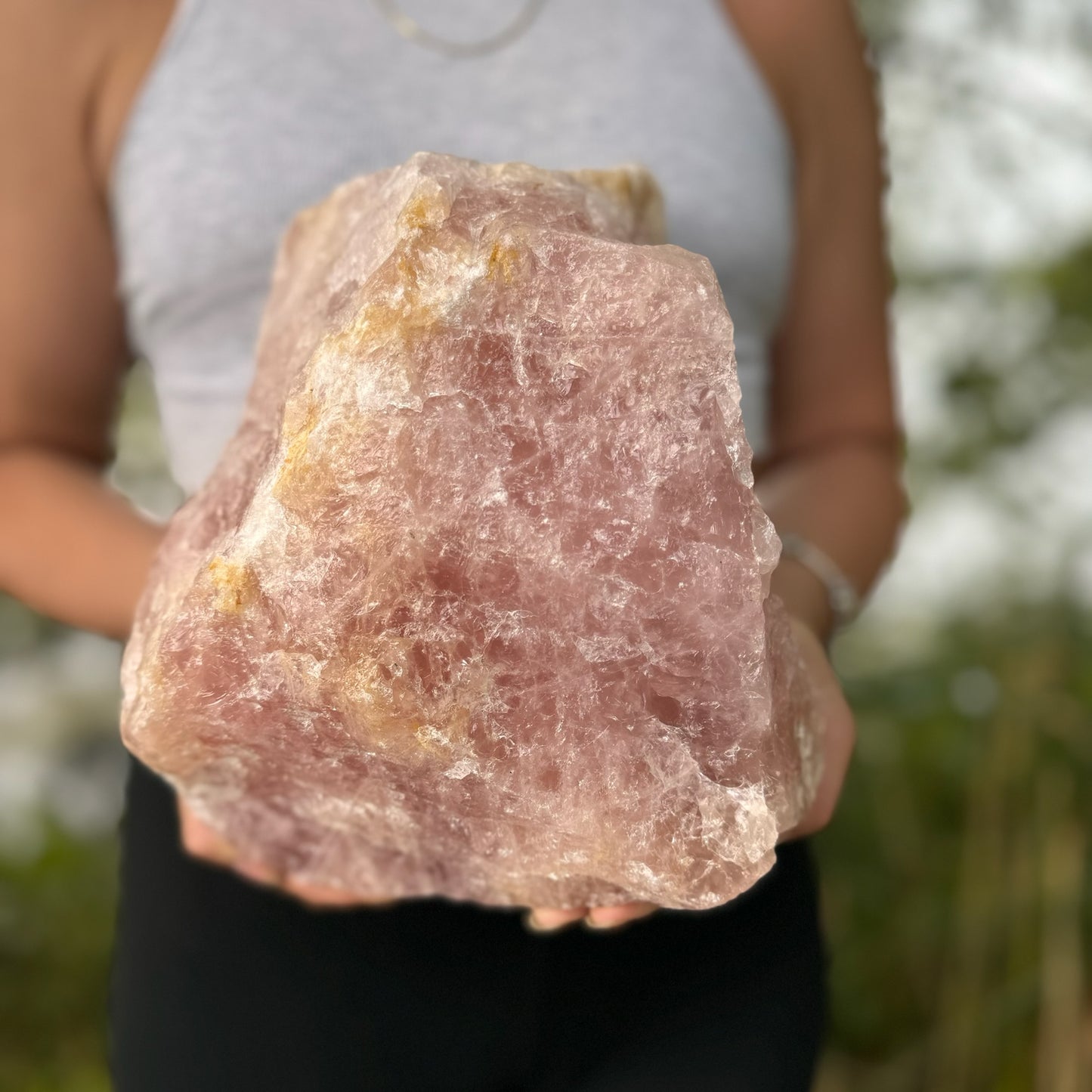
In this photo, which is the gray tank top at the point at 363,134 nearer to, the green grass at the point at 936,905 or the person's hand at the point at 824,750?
the person's hand at the point at 824,750

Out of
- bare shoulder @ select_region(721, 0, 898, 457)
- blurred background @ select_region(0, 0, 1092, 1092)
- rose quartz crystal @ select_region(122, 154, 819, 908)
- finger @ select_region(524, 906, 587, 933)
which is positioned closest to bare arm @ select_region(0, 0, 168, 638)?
rose quartz crystal @ select_region(122, 154, 819, 908)

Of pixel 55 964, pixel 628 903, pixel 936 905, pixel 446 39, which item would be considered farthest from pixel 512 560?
pixel 55 964

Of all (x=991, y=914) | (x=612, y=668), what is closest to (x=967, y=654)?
(x=991, y=914)

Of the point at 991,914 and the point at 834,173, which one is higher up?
the point at 834,173

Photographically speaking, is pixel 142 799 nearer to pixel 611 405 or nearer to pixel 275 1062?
pixel 275 1062

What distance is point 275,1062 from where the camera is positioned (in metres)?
0.90

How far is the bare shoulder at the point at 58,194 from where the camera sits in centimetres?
97

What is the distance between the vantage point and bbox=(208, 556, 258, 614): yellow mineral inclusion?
646mm

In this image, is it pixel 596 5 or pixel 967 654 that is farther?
pixel 967 654

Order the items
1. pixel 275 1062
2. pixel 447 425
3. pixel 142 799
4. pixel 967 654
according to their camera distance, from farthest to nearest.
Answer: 1. pixel 967 654
2. pixel 142 799
3. pixel 275 1062
4. pixel 447 425

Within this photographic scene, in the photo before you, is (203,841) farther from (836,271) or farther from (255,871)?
(836,271)

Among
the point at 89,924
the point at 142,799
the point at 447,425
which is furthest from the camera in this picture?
the point at 89,924

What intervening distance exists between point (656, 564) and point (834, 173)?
2.50 feet

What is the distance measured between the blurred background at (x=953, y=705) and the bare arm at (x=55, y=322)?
1495 mm
